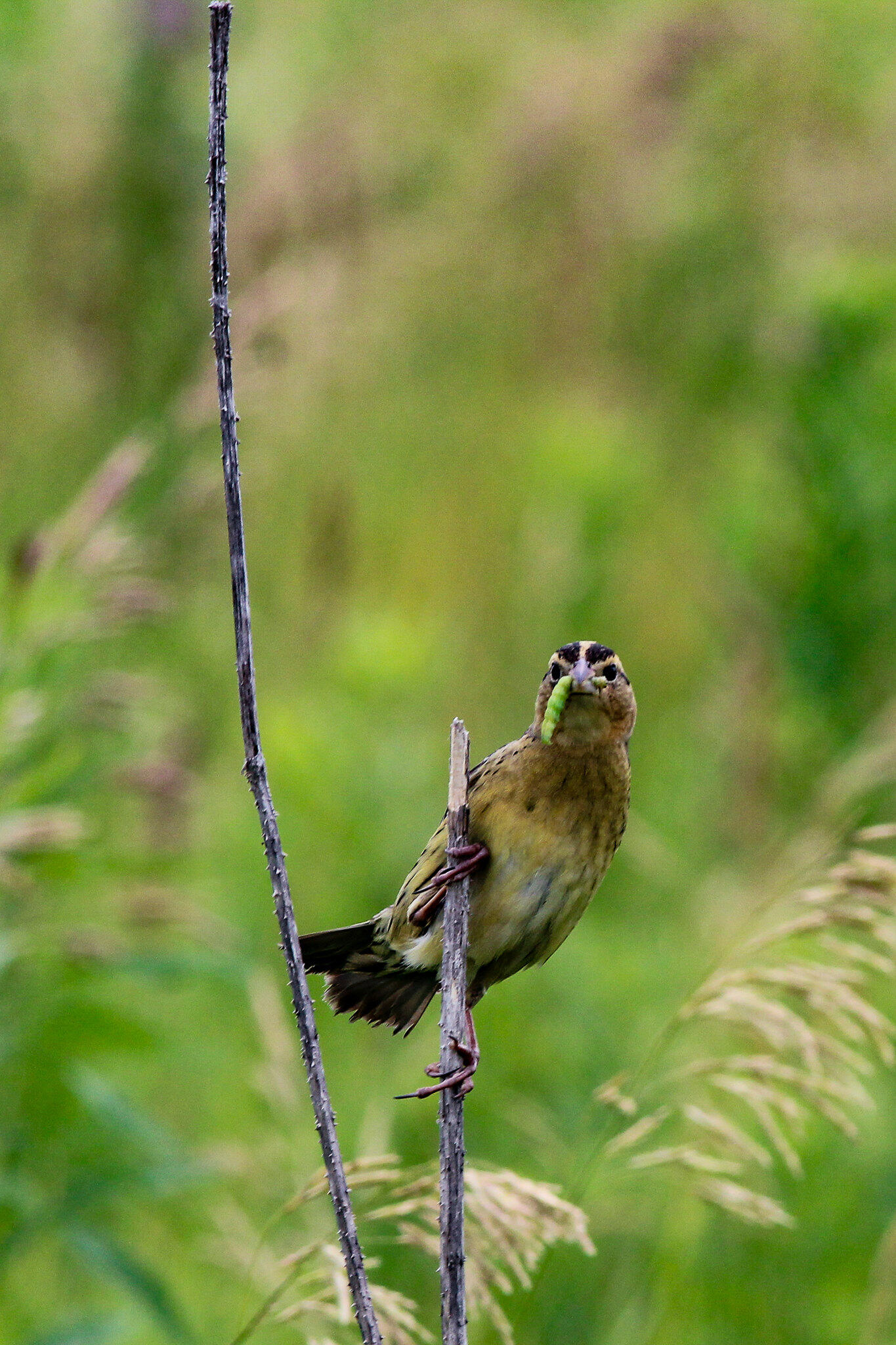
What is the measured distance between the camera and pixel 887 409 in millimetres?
4539

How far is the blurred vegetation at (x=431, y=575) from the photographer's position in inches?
131

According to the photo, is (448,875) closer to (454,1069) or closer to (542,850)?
(542,850)

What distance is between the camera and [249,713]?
143cm

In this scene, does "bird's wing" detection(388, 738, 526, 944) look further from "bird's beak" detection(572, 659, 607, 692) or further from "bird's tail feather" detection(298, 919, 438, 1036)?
"bird's beak" detection(572, 659, 607, 692)

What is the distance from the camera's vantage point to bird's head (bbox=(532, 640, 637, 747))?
2.18m

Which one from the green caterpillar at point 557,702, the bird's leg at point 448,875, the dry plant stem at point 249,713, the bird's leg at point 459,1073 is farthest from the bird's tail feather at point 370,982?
the dry plant stem at point 249,713

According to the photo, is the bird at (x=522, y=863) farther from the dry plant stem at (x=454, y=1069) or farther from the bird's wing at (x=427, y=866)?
the dry plant stem at (x=454, y=1069)

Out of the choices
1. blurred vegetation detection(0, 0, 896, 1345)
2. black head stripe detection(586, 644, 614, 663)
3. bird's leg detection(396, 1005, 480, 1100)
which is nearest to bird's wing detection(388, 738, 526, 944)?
black head stripe detection(586, 644, 614, 663)

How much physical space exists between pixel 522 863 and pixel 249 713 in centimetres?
85

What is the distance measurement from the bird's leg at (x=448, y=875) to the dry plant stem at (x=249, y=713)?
41 centimetres

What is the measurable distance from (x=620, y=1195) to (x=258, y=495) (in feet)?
11.7

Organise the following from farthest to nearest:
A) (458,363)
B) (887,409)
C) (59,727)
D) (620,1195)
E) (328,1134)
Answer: (458,363) < (887,409) < (620,1195) < (59,727) < (328,1134)

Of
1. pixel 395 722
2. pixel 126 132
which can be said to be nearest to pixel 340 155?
pixel 126 132

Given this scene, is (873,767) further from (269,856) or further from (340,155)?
(340,155)
